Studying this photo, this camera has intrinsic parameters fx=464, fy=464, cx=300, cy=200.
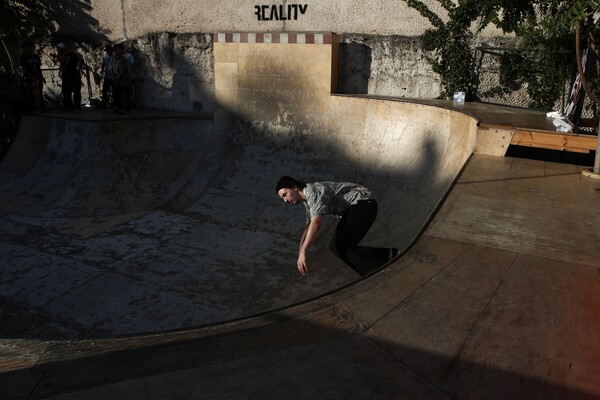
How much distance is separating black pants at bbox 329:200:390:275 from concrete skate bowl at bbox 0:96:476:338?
0.55 m

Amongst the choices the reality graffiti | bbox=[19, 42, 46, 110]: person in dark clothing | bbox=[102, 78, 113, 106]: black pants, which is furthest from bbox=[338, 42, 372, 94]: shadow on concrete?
bbox=[19, 42, 46, 110]: person in dark clothing

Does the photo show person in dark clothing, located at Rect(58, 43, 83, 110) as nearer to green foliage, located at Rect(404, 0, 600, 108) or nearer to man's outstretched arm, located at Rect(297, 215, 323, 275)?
green foliage, located at Rect(404, 0, 600, 108)

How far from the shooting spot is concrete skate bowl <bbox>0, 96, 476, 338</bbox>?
5484mm

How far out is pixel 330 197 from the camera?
4.48 metres

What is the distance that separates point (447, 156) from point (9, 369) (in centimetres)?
606

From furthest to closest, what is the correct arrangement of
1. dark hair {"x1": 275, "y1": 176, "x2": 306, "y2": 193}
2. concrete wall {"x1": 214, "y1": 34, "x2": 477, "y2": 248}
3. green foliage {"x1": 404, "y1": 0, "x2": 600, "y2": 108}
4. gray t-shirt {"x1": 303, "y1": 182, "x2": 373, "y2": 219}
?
1. green foliage {"x1": 404, "y1": 0, "x2": 600, "y2": 108}
2. concrete wall {"x1": 214, "y1": 34, "x2": 477, "y2": 248}
3. gray t-shirt {"x1": 303, "y1": 182, "x2": 373, "y2": 219}
4. dark hair {"x1": 275, "y1": 176, "x2": 306, "y2": 193}

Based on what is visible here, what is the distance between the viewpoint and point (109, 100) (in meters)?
12.4

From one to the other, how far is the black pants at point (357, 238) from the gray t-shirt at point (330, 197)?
79 millimetres

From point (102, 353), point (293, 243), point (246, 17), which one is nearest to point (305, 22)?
point (246, 17)

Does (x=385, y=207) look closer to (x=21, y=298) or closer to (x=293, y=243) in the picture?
(x=293, y=243)

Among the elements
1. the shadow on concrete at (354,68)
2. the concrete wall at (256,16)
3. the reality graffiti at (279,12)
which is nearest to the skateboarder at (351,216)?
the shadow on concrete at (354,68)

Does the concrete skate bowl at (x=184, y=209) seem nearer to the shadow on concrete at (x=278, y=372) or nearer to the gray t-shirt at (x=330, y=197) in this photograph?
the gray t-shirt at (x=330, y=197)

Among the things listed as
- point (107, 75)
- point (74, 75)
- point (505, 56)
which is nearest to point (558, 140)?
point (505, 56)

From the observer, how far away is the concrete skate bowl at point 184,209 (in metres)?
5.48
